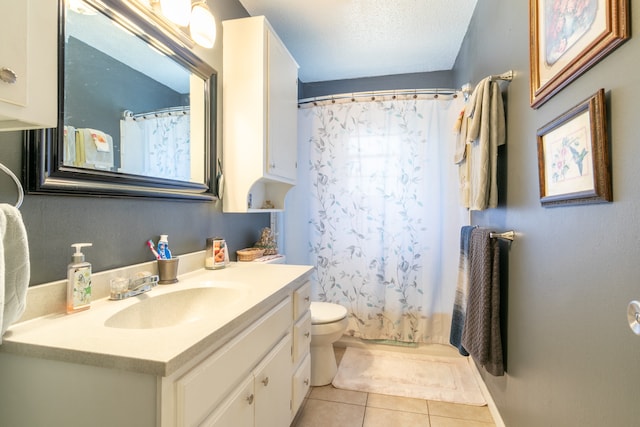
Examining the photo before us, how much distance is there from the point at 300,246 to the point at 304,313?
1175mm

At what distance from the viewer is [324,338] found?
200cm

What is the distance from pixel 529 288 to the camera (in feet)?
4.06

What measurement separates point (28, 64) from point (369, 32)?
2140 millimetres

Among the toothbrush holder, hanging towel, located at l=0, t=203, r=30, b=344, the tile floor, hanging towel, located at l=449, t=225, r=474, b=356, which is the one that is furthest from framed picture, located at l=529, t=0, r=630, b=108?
the tile floor

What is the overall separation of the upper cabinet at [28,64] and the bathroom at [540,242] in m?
0.33

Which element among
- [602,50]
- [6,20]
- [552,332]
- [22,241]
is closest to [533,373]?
[552,332]

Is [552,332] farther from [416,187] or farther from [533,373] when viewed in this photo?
[416,187]

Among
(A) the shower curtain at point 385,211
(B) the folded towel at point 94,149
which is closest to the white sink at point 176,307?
(B) the folded towel at point 94,149

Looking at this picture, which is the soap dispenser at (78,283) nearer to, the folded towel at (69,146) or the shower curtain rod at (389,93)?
the folded towel at (69,146)

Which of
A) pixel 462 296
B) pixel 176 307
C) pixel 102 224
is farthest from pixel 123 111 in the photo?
pixel 462 296

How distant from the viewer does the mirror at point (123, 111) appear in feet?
3.14

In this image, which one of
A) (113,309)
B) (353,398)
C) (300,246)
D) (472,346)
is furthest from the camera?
(300,246)

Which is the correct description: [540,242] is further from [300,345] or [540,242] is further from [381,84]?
[381,84]

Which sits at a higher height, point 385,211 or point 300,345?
point 385,211
